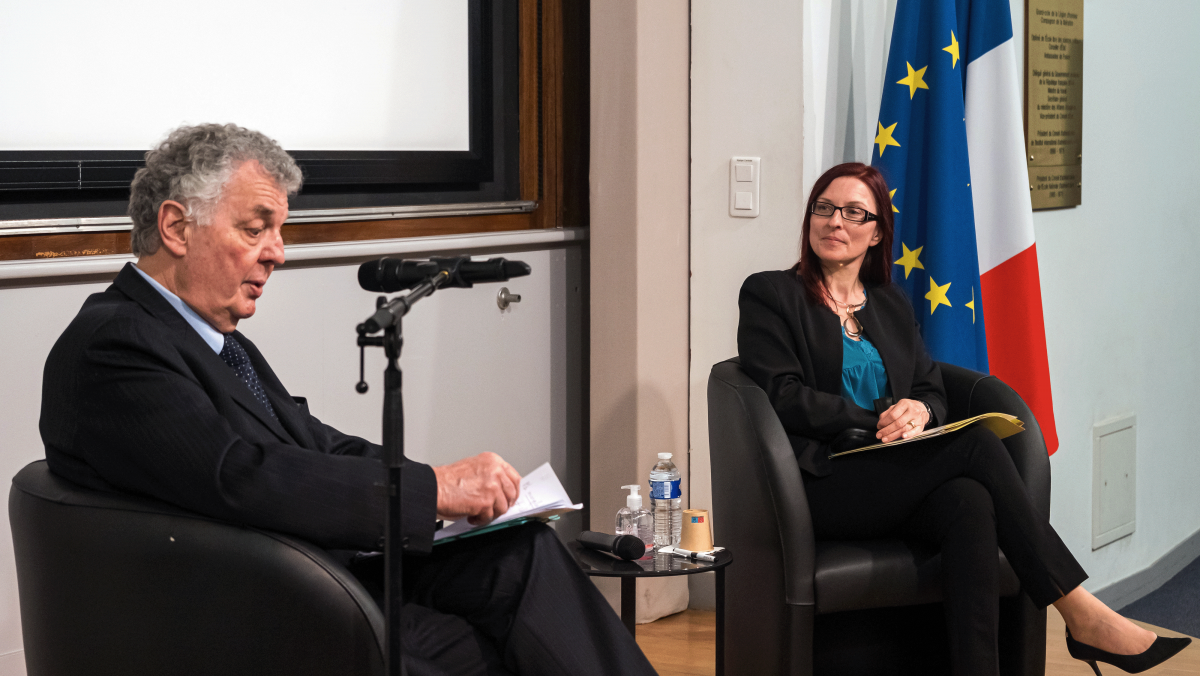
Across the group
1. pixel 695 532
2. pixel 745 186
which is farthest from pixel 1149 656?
pixel 745 186

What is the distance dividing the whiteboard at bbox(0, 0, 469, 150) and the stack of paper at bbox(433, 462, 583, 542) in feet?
3.79

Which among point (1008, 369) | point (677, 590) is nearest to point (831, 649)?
point (677, 590)

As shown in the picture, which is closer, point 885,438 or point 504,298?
point 885,438

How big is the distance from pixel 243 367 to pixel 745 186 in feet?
5.46

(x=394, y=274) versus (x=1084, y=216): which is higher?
(x=1084, y=216)

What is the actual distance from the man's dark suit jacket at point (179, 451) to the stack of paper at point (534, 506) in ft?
0.32

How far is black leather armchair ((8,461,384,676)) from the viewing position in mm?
1488

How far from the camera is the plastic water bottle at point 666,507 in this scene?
8.32ft

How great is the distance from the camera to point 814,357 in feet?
8.55

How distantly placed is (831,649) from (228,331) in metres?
1.43

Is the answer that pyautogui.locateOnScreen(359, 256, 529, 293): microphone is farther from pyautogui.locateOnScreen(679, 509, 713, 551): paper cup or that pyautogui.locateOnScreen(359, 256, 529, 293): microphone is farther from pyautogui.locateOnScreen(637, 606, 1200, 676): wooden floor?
pyautogui.locateOnScreen(637, 606, 1200, 676): wooden floor

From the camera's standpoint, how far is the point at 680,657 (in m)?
2.97

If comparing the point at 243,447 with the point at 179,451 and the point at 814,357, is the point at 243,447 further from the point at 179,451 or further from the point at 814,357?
the point at 814,357

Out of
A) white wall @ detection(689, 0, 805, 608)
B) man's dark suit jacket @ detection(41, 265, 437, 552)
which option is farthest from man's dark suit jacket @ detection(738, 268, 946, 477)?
man's dark suit jacket @ detection(41, 265, 437, 552)
